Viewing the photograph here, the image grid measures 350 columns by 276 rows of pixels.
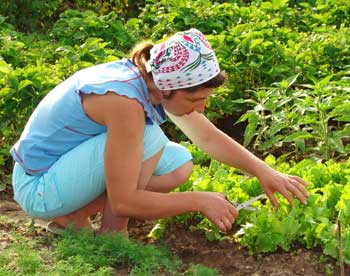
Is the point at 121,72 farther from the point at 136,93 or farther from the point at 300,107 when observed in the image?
the point at 300,107

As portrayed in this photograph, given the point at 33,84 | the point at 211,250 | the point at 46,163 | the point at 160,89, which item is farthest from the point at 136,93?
the point at 33,84

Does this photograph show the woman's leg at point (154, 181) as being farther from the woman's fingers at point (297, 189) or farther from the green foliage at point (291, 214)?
the woman's fingers at point (297, 189)

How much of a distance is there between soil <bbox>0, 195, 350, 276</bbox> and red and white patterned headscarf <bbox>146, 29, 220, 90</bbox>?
32.9 inches

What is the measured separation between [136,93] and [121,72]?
169 mm

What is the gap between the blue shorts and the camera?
3590mm

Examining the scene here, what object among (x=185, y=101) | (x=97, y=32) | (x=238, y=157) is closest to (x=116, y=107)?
(x=185, y=101)

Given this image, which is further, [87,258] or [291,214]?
[291,214]

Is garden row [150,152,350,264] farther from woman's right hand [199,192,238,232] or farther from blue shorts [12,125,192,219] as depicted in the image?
blue shorts [12,125,192,219]

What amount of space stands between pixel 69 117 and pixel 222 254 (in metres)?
0.91

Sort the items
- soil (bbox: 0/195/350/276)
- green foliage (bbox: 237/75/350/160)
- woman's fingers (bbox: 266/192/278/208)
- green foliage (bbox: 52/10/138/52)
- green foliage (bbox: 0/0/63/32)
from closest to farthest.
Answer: soil (bbox: 0/195/350/276)
woman's fingers (bbox: 266/192/278/208)
green foliage (bbox: 237/75/350/160)
green foliage (bbox: 52/10/138/52)
green foliage (bbox: 0/0/63/32)

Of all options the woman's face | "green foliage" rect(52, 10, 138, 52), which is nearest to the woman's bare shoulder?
the woman's face

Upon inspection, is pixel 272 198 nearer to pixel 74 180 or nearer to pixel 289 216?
pixel 289 216

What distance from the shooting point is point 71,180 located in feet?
11.9

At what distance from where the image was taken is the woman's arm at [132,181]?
334 centimetres
